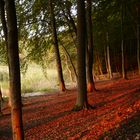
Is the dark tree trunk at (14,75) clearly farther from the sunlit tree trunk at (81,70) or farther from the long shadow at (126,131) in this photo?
the sunlit tree trunk at (81,70)

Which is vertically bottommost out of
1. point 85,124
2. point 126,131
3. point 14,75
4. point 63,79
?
point 85,124

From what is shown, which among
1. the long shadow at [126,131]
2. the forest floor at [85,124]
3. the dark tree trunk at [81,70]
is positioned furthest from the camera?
the dark tree trunk at [81,70]

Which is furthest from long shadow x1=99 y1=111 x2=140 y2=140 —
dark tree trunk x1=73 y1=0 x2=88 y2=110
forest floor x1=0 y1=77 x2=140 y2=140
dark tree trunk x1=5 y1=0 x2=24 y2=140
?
dark tree trunk x1=73 y1=0 x2=88 y2=110

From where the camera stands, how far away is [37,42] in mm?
26812

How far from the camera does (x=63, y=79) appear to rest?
2814 cm

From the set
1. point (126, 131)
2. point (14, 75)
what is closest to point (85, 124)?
point (126, 131)

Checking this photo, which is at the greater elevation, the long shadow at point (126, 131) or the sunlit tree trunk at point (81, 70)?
the sunlit tree trunk at point (81, 70)

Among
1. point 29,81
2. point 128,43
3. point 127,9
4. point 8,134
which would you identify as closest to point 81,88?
point 8,134

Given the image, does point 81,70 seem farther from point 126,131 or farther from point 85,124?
point 126,131

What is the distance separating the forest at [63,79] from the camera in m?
8.89

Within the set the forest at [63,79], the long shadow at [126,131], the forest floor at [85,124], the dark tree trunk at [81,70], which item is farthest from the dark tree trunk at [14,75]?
the dark tree trunk at [81,70]

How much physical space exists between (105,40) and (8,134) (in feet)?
94.1

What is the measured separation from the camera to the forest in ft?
29.2

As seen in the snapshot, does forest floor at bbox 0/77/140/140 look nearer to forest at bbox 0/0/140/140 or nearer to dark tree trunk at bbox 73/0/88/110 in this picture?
forest at bbox 0/0/140/140
